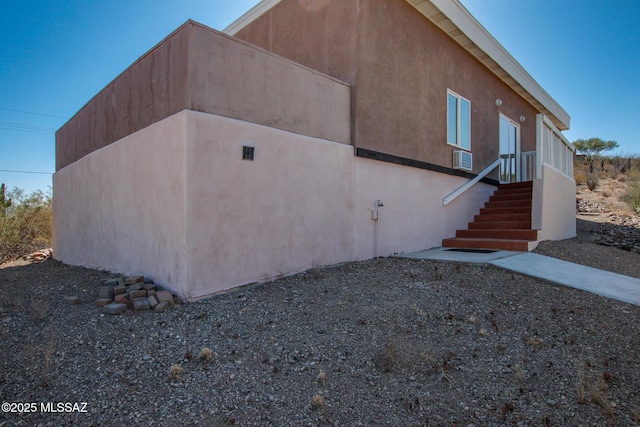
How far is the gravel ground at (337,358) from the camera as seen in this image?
2438mm

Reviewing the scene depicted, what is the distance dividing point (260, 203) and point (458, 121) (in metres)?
6.39

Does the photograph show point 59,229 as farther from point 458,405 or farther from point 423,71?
point 458,405

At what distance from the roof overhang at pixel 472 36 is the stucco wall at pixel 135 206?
4752 mm

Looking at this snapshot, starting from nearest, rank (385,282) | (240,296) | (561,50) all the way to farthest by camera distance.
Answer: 1. (240,296)
2. (385,282)
3. (561,50)

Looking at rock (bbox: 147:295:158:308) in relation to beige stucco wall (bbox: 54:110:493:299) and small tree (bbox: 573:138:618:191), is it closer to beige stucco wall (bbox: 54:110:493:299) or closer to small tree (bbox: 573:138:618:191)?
beige stucco wall (bbox: 54:110:493:299)

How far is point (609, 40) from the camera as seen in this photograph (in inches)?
423

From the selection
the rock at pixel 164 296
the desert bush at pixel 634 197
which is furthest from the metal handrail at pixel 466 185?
the desert bush at pixel 634 197

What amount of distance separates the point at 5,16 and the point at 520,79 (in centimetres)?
1418

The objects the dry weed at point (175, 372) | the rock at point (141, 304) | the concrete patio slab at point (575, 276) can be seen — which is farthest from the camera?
the concrete patio slab at point (575, 276)

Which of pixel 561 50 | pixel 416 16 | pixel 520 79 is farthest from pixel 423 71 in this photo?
pixel 561 50

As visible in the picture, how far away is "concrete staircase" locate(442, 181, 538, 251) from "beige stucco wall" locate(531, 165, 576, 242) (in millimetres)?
326

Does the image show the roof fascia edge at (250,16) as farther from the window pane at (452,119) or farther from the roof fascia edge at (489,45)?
the window pane at (452,119)

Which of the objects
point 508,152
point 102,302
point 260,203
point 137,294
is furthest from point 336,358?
point 508,152

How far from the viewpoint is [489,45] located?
9.52 metres
